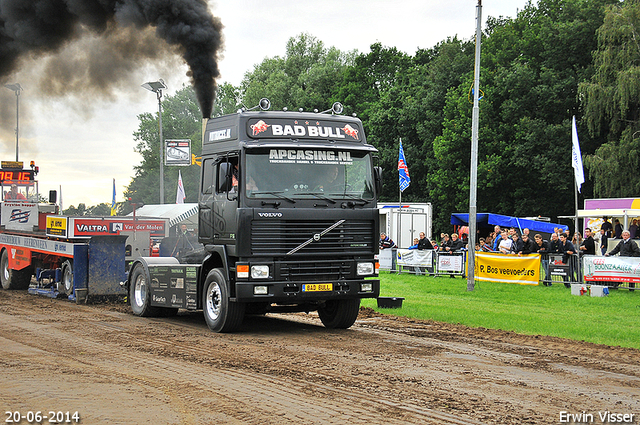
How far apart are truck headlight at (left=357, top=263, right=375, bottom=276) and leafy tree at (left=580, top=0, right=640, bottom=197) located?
99.4ft

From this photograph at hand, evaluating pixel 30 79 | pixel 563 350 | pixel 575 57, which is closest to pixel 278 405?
pixel 563 350

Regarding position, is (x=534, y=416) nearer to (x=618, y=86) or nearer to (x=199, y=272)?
(x=199, y=272)

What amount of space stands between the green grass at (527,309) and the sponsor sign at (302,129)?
15.3 feet

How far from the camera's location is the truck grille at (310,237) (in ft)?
38.3

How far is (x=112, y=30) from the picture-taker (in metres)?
17.8

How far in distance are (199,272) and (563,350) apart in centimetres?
656

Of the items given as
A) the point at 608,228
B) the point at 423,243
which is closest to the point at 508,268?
the point at 423,243

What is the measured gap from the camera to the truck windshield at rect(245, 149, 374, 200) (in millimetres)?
11812

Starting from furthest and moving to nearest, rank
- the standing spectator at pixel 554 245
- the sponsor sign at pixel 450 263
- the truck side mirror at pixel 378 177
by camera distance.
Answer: the sponsor sign at pixel 450 263
the standing spectator at pixel 554 245
the truck side mirror at pixel 378 177

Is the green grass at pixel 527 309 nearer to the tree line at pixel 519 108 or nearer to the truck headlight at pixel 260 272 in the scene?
the truck headlight at pixel 260 272

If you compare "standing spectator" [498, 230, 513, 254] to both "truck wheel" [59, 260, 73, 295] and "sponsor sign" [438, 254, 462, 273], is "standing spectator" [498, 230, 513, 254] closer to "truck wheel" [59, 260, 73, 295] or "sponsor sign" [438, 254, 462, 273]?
"sponsor sign" [438, 254, 462, 273]

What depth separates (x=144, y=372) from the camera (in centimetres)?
856

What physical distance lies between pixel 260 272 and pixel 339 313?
7.34 feet

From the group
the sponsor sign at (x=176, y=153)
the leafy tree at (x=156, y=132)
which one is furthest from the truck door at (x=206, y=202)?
the leafy tree at (x=156, y=132)
